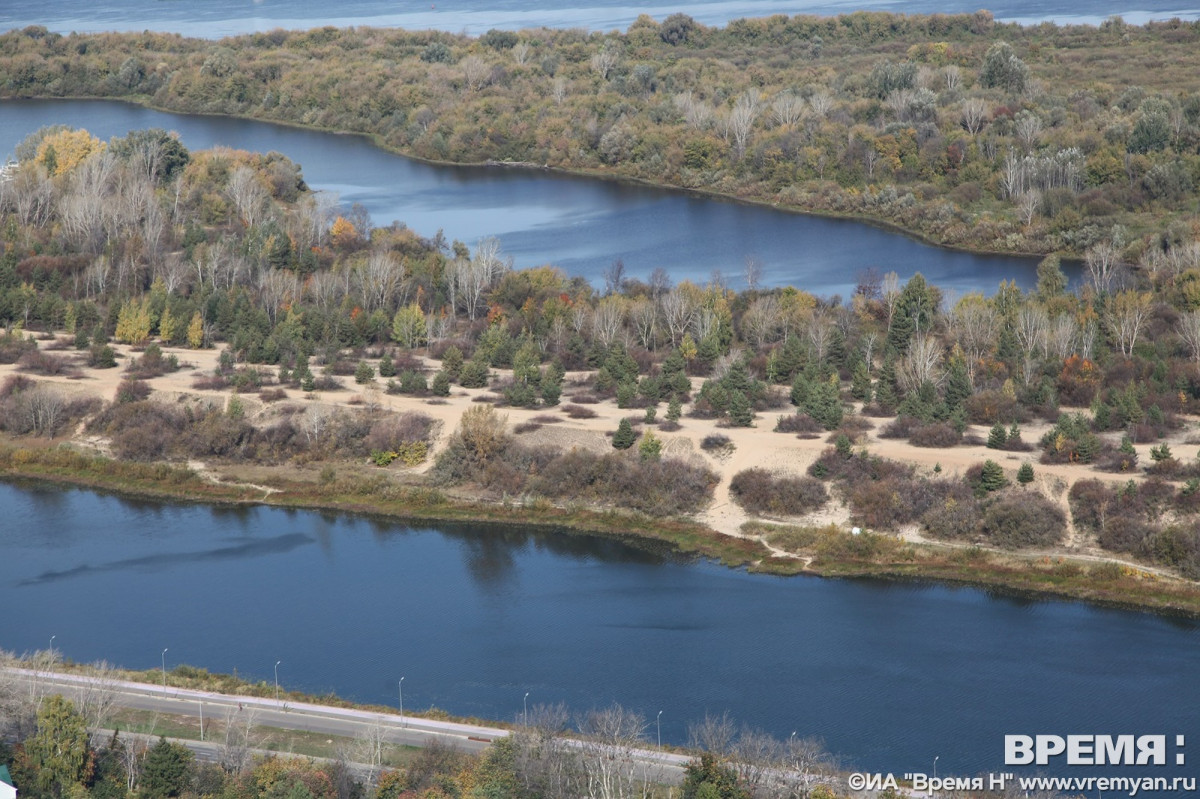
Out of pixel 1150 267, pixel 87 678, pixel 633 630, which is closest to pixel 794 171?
pixel 1150 267

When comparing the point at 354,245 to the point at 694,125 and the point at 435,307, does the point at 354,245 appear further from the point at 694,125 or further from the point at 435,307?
the point at 694,125

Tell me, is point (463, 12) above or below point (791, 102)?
above

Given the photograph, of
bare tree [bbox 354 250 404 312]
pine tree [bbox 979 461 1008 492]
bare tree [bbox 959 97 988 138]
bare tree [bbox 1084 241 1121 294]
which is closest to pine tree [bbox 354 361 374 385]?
bare tree [bbox 354 250 404 312]

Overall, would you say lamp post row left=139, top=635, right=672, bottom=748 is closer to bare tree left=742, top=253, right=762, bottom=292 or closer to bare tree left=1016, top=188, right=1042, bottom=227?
bare tree left=742, top=253, right=762, bottom=292

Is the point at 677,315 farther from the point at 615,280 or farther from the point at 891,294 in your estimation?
the point at 891,294

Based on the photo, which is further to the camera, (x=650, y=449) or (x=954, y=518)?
(x=650, y=449)

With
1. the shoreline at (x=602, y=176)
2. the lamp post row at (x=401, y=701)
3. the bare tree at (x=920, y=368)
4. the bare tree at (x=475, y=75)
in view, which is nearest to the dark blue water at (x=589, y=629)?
the lamp post row at (x=401, y=701)

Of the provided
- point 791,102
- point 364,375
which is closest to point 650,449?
point 364,375

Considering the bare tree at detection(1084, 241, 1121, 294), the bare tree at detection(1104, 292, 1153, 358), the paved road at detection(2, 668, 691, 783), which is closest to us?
the paved road at detection(2, 668, 691, 783)
